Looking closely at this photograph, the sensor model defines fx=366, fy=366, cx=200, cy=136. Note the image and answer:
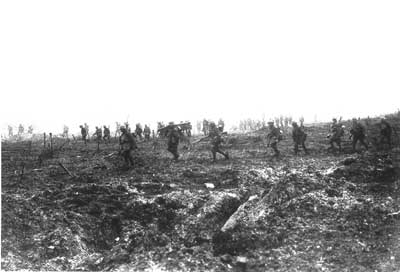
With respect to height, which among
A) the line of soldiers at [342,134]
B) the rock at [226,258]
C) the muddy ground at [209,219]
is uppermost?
the line of soldiers at [342,134]

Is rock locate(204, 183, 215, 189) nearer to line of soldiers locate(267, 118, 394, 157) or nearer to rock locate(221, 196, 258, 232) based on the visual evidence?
rock locate(221, 196, 258, 232)

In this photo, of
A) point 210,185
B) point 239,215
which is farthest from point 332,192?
point 210,185

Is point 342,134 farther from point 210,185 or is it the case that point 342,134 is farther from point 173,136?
point 210,185

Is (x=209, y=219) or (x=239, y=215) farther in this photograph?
(x=209, y=219)

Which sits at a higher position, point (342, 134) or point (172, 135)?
point (172, 135)

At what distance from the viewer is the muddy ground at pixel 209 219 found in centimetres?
732

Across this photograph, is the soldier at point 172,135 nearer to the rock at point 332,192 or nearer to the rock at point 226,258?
the rock at point 332,192

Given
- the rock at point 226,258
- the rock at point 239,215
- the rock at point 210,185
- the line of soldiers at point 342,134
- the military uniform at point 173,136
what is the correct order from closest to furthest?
1. the rock at point 226,258
2. the rock at point 239,215
3. the rock at point 210,185
4. the military uniform at point 173,136
5. the line of soldiers at point 342,134

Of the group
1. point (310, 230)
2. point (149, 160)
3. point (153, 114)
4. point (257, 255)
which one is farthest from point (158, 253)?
point (153, 114)

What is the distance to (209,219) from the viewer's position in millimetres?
9055

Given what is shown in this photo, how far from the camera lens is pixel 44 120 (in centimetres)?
11725

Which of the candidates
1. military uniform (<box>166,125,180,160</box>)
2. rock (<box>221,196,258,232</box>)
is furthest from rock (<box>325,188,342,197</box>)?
military uniform (<box>166,125,180,160</box>)

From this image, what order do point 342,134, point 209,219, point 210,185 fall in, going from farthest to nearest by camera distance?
point 342,134 < point 210,185 < point 209,219

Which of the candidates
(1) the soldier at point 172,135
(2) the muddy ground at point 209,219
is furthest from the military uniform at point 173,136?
(2) the muddy ground at point 209,219
